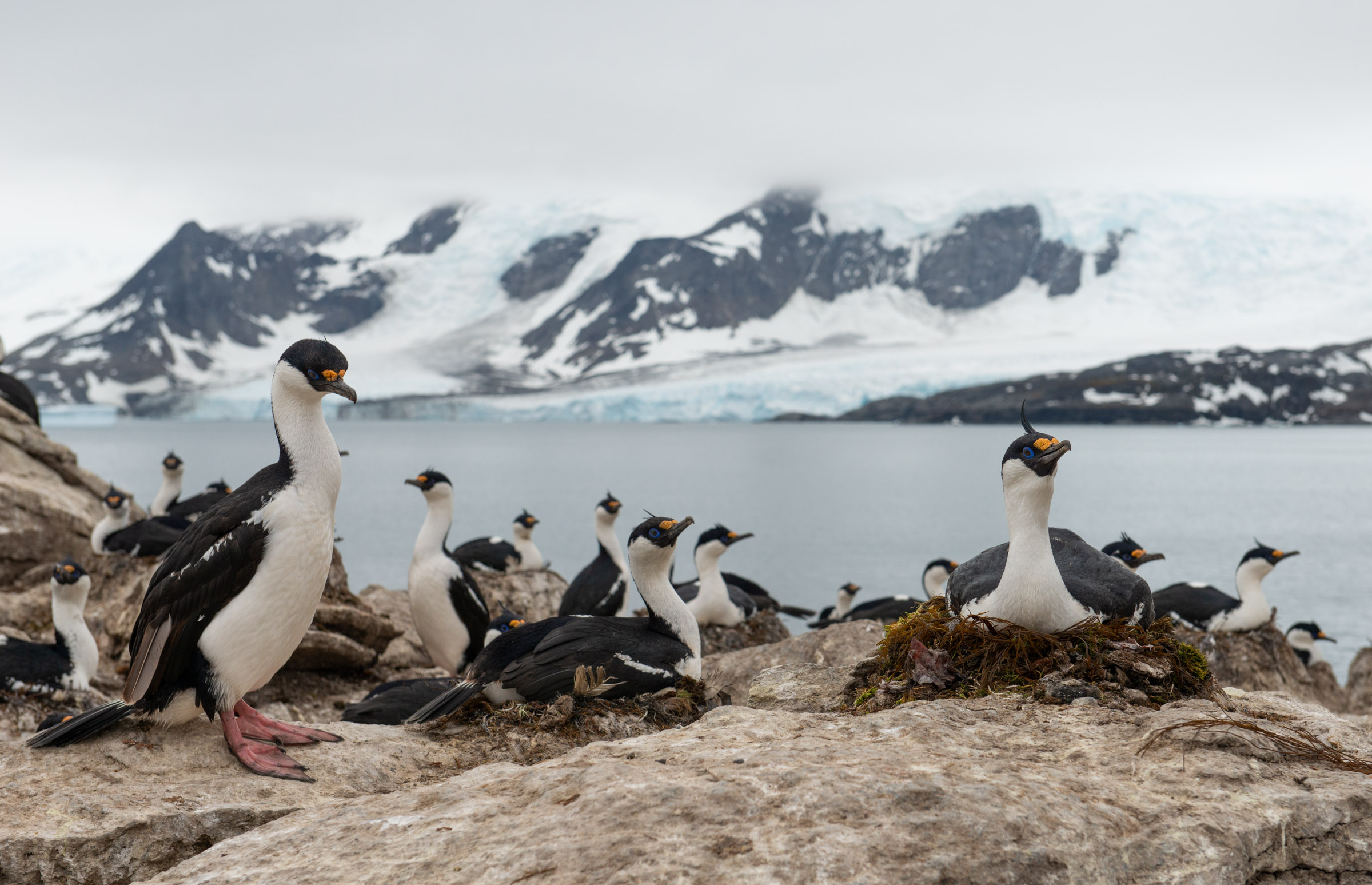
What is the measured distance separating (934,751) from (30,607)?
38.7ft

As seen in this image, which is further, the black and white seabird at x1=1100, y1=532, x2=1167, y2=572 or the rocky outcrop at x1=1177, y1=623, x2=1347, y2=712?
the rocky outcrop at x1=1177, y1=623, x2=1347, y2=712

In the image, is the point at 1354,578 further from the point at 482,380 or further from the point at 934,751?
the point at 482,380

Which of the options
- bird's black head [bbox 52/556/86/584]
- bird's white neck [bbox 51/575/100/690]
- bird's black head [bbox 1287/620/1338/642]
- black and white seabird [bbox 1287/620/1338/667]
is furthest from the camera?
bird's black head [bbox 1287/620/1338/642]

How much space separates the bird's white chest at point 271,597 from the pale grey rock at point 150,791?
A: 18.1 inches

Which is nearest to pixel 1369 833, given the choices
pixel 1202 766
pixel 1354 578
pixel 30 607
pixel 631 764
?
pixel 1202 766

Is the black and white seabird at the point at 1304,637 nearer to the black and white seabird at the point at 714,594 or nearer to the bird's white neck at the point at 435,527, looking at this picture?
the black and white seabird at the point at 714,594

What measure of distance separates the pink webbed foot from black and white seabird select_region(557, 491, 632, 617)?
20.8 ft

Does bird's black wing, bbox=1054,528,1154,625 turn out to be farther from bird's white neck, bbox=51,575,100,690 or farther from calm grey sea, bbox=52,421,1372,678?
calm grey sea, bbox=52,421,1372,678

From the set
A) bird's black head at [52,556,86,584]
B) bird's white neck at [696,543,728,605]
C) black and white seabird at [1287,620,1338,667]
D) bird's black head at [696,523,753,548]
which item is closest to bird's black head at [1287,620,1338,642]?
black and white seabird at [1287,620,1338,667]

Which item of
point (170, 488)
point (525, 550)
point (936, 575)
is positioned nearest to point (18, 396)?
point (170, 488)

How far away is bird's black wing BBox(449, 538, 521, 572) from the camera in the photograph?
16.4 metres

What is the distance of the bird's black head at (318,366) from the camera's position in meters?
5.43

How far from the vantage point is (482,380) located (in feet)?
620

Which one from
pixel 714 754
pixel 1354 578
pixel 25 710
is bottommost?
pixel 1354 578
